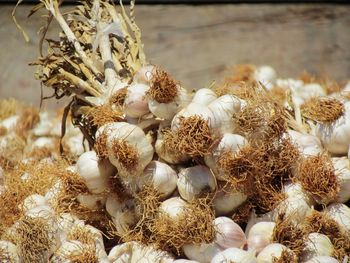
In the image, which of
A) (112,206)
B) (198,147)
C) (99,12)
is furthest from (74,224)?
(99,12)

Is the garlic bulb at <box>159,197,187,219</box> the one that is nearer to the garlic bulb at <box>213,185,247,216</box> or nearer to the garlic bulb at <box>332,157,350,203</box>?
the garlic bulb at <box>213,185,247,216</box>

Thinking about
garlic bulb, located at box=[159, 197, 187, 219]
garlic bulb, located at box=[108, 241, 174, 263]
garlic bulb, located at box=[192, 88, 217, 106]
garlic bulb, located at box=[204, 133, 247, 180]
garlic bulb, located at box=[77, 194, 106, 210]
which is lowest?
garlic bulb, located at box=[108, 241, 174, 263]

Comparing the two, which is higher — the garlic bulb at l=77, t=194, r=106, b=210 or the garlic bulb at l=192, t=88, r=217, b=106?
the garlic bulb at l=192, t=88, r=217, b=106

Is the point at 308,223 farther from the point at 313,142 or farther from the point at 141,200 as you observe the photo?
the point at 141,200

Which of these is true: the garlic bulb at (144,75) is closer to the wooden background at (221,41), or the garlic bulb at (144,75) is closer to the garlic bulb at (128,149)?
the garlic bulb at (128,149)

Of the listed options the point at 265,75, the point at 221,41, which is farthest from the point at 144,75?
the point at 221,41

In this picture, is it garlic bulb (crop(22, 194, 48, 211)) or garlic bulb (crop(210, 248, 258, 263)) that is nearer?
garlic bulb (crop(210, 248, 258, 263))

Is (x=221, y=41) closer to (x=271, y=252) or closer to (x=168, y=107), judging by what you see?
(x=168, y=107)

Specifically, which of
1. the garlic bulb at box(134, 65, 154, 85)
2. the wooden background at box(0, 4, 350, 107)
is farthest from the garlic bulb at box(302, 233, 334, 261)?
the wooden background at box(0, 4, 350, 107)
